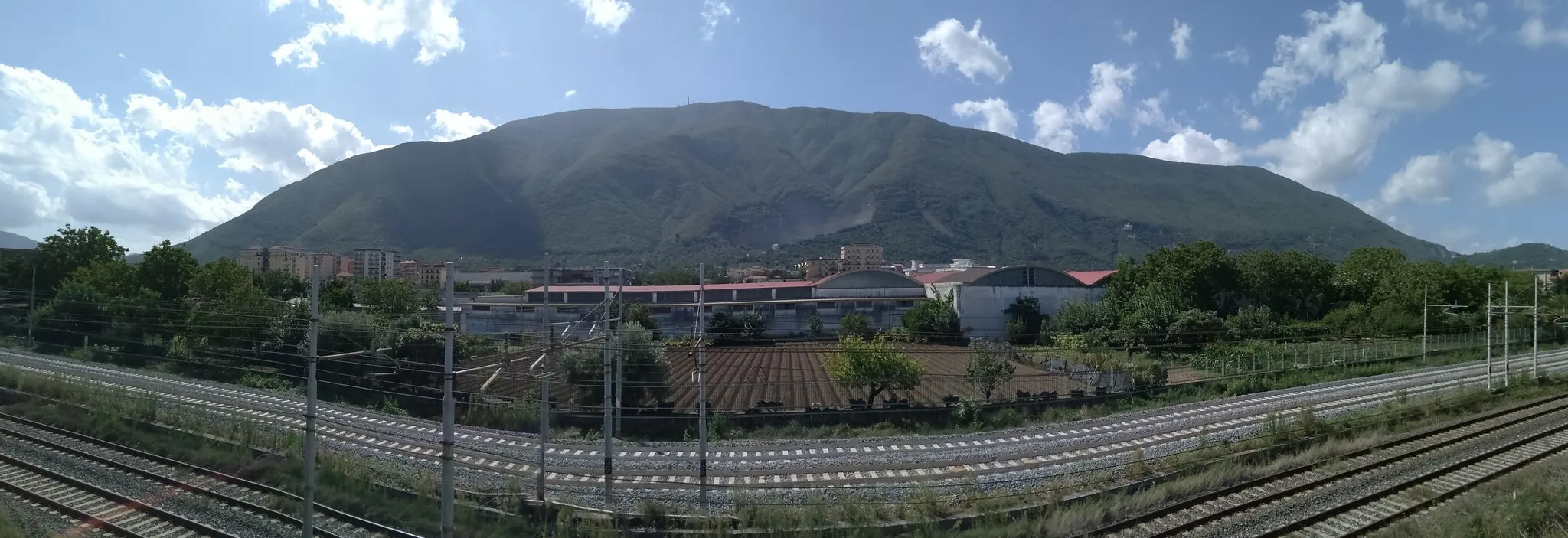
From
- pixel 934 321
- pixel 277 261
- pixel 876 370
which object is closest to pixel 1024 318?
pixel 934 321

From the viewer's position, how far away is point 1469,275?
40.9m

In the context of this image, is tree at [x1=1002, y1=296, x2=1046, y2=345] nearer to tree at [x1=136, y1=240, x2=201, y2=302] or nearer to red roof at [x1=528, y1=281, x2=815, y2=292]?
red roof at [x1=528, y1=281, x2=815, y2=292]

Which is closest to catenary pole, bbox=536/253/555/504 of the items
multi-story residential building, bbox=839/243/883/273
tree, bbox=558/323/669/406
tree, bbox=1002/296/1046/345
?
tree, bbox=558/323/669/406

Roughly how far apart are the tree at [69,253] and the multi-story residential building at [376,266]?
37.8 feet

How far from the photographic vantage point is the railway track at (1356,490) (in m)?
9.45

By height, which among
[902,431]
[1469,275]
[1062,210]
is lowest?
[902,431]

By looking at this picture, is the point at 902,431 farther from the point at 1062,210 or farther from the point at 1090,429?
the point at 1062,210

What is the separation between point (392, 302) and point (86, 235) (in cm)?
2194

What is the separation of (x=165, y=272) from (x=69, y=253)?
1111cm

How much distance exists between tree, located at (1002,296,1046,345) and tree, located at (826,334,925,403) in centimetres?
2139

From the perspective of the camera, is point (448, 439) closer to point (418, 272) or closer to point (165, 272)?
point (418, 272)

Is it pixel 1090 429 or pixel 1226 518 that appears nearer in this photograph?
pixel 1226 518

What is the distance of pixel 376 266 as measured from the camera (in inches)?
1384

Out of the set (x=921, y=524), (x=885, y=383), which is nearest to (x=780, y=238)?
(x=885, y=383)
